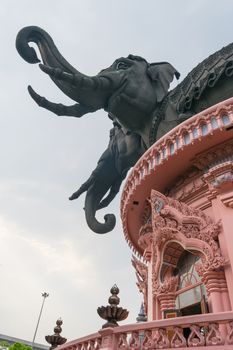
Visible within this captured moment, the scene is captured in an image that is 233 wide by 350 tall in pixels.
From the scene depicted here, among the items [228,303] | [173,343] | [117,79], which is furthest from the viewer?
[117,79]

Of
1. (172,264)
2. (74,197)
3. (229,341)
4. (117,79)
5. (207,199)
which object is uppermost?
(117,79)

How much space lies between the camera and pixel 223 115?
26.4ft

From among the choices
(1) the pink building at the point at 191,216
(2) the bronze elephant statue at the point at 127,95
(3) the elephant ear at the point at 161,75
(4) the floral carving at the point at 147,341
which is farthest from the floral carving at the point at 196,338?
(3) the elephant ear at the point at 161,75

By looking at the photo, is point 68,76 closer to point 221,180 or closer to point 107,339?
point 221,180

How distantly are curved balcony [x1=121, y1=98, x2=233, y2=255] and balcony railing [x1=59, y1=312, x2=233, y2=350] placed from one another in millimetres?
4312

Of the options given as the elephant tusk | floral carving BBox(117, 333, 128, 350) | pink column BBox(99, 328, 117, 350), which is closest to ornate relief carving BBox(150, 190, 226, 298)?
floral carving BBox(117, 333, 128, 350)

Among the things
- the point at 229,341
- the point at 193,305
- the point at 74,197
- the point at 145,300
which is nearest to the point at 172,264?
the point at 193,305

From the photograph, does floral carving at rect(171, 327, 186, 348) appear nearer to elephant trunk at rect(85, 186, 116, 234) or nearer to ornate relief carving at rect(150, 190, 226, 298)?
ornate relief carving at rect(150, 190, 226, 298)

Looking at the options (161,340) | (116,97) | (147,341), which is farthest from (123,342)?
(116,97)

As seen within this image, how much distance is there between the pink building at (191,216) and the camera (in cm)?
729

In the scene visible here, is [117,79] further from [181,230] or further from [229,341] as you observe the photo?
[229,341]

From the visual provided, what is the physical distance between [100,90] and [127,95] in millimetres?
930

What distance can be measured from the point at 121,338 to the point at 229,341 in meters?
1.80

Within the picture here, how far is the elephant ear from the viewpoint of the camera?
503 inches
